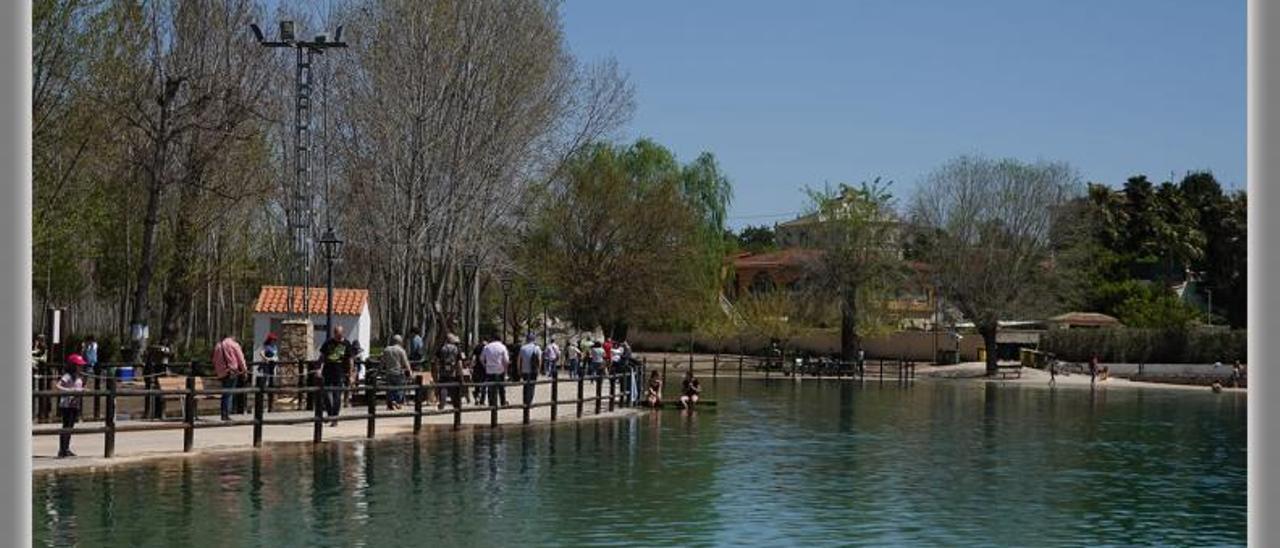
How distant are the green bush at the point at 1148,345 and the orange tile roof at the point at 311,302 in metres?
54.4

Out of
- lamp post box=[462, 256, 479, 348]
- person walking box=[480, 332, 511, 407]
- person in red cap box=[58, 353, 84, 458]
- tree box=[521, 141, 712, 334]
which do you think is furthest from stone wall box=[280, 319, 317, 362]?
→ tree box=[521, 141, 712, 334]

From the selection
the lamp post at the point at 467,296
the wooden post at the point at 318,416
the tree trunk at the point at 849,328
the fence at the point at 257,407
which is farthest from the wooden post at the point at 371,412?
the tree trunk at the point at 849,328

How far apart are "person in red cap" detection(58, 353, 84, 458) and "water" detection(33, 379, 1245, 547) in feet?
3.34

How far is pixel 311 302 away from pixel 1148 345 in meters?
56.9

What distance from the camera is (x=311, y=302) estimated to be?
135 feet

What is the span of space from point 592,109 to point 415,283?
7272mm

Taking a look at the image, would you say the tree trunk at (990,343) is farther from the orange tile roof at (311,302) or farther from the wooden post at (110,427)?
the wooden post at (110,427)

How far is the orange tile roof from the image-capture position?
4009cm

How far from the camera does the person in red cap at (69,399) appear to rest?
21.6m

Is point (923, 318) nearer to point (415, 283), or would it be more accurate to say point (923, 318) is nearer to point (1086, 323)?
point (1086, 323)

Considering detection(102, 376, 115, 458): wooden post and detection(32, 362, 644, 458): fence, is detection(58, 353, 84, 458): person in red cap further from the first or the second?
detection(102, 376, 115, 458): wooden post

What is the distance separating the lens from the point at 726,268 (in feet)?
310

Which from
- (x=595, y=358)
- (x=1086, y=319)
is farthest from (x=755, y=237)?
(x=595, y=358)

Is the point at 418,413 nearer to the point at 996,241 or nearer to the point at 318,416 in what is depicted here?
the point at 318,416
